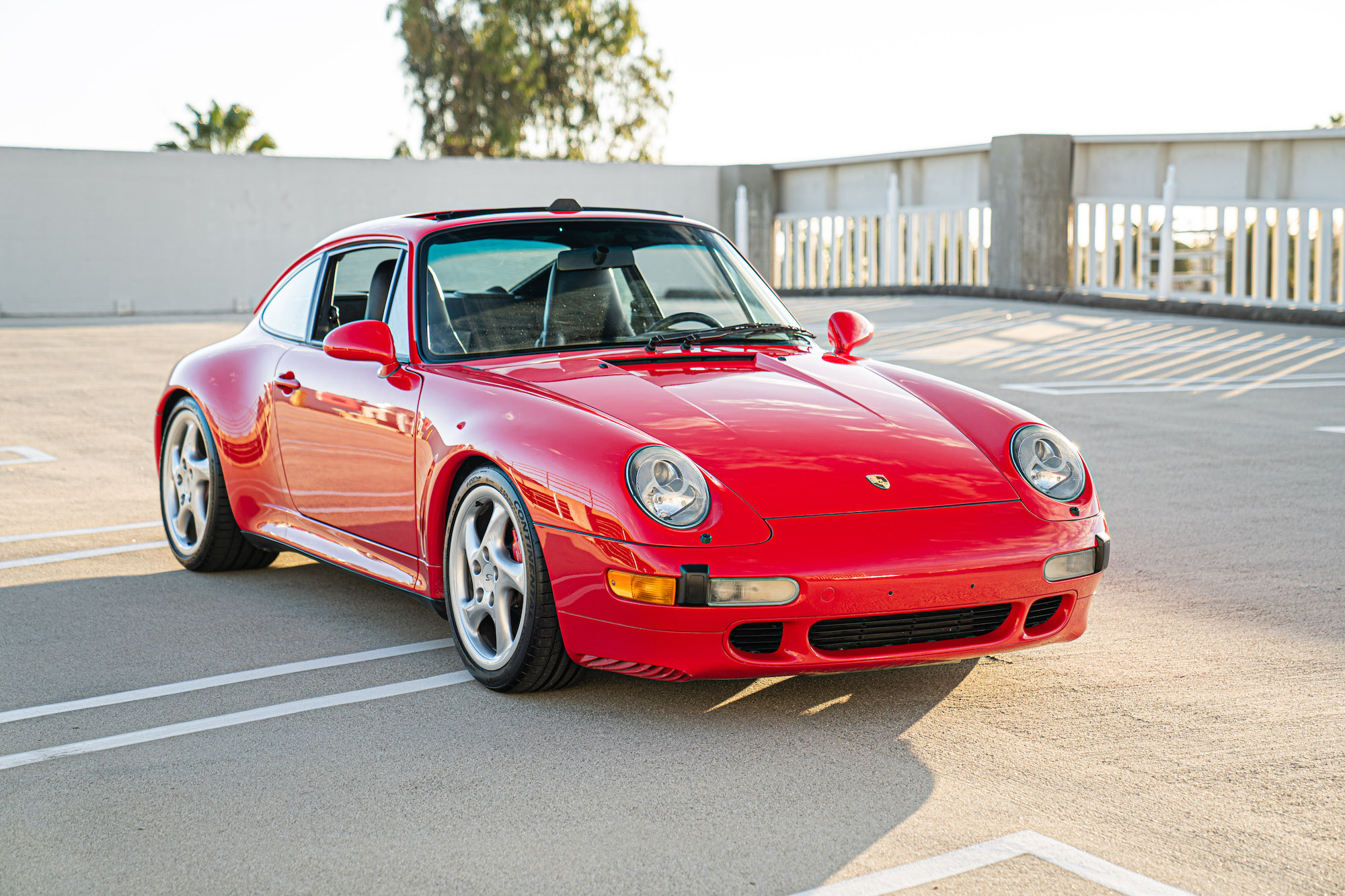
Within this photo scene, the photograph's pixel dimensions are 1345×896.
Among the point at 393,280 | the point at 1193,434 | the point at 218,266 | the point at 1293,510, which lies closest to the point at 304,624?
the point at 393,280

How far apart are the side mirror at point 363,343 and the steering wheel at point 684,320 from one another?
871 millimetres

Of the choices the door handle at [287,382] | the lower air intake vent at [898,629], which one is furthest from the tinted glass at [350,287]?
the lower air intake vent at [898,629]

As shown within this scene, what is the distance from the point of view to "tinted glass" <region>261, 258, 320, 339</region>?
5.67 meters

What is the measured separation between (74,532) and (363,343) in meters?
2.74

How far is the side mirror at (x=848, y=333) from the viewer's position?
206 inches

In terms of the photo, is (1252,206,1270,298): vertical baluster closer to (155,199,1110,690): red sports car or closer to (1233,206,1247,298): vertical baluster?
(1233,206,1247,298): vertical baluster

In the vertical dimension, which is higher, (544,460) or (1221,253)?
(1221,253)

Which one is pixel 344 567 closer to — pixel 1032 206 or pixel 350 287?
pixel 350 287

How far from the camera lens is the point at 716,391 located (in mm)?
4375

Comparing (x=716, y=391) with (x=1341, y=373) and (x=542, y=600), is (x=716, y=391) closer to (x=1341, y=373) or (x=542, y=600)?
(x=542, y=600)

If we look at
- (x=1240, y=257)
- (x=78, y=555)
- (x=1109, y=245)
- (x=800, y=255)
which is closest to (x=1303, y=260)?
(x=1240, y=257)

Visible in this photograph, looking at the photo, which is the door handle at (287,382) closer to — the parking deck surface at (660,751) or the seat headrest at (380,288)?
the seat headrest at (380,288)

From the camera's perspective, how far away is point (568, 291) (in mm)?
5043

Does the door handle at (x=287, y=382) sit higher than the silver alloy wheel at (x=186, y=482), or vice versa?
the door handle at (x=287, y=382)
